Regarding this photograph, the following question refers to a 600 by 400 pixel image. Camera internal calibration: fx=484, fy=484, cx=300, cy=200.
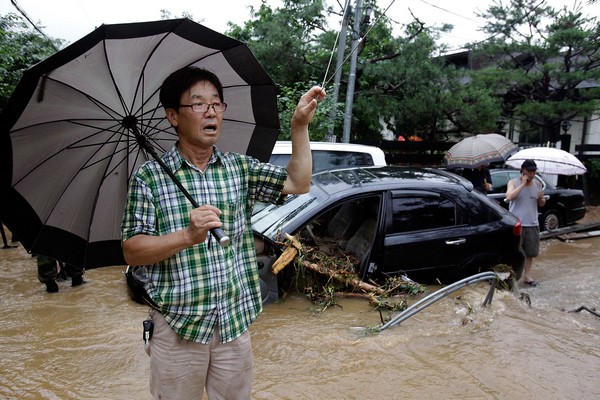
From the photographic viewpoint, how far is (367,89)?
499 inches

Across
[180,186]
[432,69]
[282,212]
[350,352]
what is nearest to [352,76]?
[432,69]

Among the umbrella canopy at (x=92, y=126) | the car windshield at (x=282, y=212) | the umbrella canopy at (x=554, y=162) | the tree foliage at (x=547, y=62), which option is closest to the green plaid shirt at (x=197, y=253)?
the umbrella canopy at (x=92, y=126)

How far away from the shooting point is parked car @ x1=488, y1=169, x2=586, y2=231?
9.49 m

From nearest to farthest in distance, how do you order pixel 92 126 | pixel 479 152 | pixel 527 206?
pixel 92 126, pixel 527 206, pixel 479 152

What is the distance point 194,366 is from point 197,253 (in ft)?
1.58

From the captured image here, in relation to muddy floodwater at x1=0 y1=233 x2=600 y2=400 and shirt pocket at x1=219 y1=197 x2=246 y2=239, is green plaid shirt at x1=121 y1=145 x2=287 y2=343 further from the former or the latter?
muddy floodwater at x1=0 y1=233 x2=600 y2=400

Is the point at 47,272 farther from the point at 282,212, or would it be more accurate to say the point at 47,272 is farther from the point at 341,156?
the point at 341,156

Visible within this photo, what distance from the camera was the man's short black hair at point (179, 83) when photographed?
1.90 m

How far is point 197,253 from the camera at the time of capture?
188cm

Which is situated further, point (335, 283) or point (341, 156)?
point (341, 156)

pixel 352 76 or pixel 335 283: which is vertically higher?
pixel 352 76

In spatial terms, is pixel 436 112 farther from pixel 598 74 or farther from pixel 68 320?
Result: pixel 68 320

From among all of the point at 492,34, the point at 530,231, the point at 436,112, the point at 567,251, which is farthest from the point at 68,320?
the point at 492,34

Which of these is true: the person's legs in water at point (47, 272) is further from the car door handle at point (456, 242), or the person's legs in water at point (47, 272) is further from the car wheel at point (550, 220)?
the car wheel at point (550, 220)
